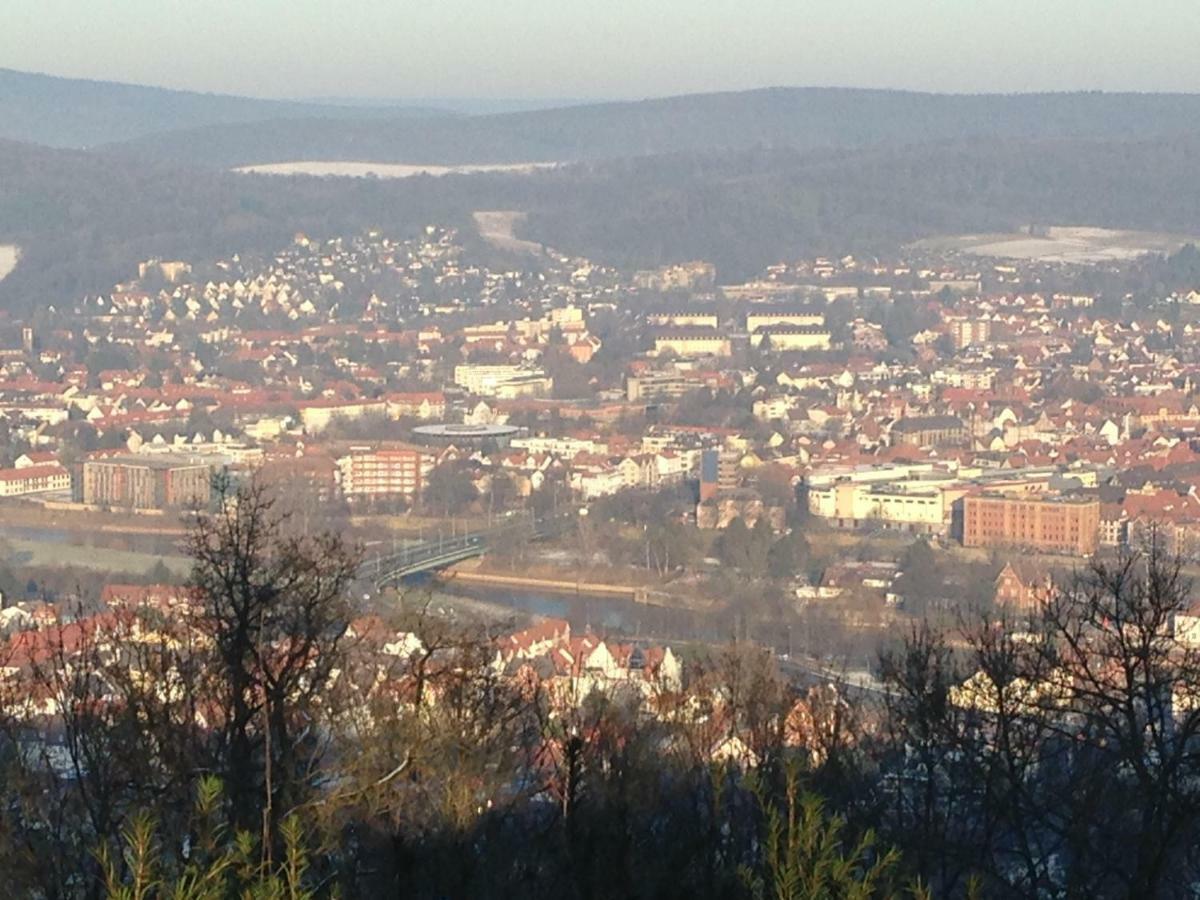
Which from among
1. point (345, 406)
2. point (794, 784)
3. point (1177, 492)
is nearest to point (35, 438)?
point (345, 406)

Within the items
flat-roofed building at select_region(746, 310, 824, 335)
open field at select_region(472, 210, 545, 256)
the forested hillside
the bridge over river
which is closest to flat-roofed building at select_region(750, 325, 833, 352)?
flat-roofed building at select_region(746, 310, 824, 335)

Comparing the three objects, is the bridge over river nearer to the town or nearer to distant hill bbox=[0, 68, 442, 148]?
the town

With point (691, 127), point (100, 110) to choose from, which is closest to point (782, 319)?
point (691, 127)

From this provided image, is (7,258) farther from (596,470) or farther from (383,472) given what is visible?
(596,470)

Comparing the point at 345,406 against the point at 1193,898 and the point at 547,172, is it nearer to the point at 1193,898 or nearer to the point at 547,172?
the point at 1193,898

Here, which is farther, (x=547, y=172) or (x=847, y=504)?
(x=547, y=172)

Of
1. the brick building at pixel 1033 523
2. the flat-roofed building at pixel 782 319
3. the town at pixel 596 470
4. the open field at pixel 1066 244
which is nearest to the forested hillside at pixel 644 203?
the open field at pixel 1066 244
